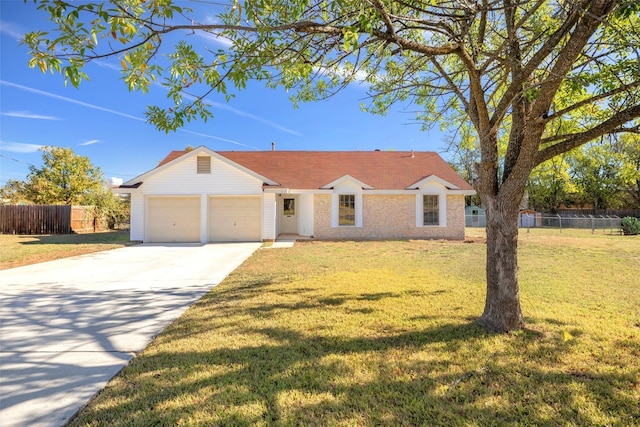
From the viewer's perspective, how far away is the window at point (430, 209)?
18.2 metres

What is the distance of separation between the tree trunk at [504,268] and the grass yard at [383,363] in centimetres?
21

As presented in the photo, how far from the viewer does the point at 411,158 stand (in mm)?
21250

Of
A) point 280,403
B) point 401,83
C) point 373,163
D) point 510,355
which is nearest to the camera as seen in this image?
point 280,403

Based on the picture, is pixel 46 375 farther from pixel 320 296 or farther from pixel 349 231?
pixel 349 231

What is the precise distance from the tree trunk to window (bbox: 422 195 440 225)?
14.2m

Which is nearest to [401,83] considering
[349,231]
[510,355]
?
[510,355]

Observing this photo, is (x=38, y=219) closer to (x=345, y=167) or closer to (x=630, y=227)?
(x=345, y=167)

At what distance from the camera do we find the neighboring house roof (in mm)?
18719

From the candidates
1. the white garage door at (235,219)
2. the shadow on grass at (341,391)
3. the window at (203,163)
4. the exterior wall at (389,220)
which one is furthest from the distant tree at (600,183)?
the shadow on grass at (341,391)

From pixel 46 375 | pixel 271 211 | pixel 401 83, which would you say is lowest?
pixel 46 375

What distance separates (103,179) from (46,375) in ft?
102

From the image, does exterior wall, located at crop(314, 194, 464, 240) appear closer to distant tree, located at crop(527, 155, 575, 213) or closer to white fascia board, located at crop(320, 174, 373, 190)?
white fascia board, located at crop(320, 174, 373, 190)

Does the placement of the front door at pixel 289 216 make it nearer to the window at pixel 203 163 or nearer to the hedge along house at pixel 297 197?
the hedge along house at pixel 297 197

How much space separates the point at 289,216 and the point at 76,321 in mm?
15091
